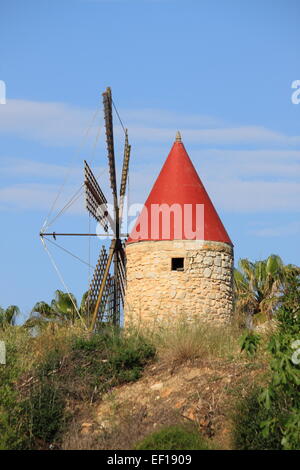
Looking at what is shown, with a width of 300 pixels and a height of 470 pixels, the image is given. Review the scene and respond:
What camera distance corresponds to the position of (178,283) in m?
18.2

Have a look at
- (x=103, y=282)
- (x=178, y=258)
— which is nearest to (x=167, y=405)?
(x=178, y=258)

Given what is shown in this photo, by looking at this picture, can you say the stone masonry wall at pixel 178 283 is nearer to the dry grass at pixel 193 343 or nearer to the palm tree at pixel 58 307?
the dry grass at pixel 193 343

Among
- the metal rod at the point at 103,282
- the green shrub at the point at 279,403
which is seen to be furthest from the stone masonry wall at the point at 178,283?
the green shrub at the point at 279,403

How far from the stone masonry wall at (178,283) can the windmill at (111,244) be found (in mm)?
1480

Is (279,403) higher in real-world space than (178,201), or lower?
lower

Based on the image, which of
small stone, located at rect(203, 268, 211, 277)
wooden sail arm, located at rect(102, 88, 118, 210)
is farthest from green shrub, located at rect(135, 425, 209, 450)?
wooden sail arm, located at rect(102, 88, 118, 210)

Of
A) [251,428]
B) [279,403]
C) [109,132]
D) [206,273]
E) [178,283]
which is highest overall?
[109,132]

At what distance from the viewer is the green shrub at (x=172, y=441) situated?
36.7 ft

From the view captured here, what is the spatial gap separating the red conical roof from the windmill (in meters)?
1.78

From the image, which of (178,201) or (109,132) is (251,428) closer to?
(178,201)

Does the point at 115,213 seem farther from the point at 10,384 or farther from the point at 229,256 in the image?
the point at 10,384

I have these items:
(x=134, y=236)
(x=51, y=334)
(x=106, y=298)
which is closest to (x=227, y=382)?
(x=51, y=334)

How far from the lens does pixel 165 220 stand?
18.9 meters

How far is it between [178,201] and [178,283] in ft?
6.75
